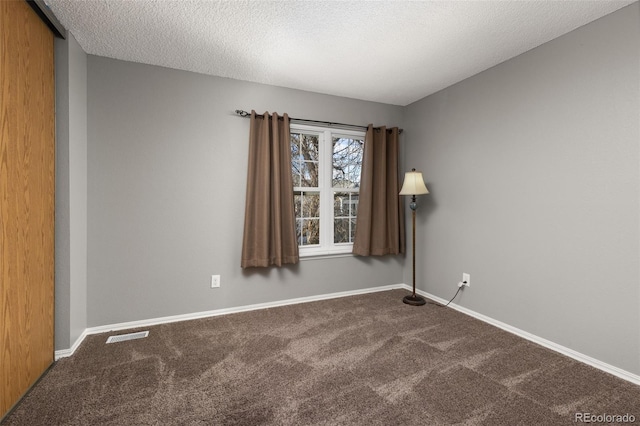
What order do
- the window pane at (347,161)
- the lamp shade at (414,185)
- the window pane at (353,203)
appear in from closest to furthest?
the lamp shade at (414,185), the window pane at (347,161), the window pane at (353,203)

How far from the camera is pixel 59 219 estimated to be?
221cm

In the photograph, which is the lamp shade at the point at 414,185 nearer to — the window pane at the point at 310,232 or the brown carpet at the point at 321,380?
the window pane at the point at 310,232

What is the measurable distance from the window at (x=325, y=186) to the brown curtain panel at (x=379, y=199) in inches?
7.4

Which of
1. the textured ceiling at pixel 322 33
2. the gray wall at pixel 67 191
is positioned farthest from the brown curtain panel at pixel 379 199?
the gray wall at pixel 67 191

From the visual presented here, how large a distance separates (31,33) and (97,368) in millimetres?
2215

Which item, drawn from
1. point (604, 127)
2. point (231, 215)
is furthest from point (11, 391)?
point (604, 127)

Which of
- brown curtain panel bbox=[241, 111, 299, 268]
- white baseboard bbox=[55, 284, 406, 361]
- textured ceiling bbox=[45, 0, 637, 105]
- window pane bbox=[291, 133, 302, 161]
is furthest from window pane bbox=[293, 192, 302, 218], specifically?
textured ceiling bbox=[45, 0, 637, 105]

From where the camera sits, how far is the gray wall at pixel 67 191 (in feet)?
7.25

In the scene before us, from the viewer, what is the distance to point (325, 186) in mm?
3688

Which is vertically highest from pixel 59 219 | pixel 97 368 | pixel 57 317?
pixel 59 219

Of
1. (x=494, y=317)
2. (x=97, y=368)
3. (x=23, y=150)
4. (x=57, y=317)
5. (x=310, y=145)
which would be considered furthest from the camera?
(x=310, y=145)

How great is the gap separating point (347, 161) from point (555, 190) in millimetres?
2159

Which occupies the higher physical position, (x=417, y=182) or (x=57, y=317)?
(x=417, y=182)

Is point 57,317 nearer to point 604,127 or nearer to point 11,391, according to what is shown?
point 11,391
